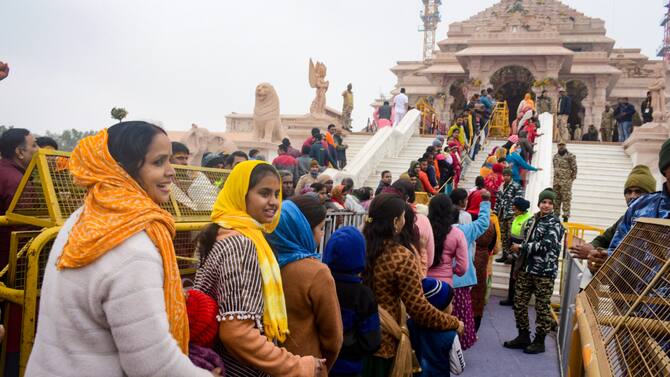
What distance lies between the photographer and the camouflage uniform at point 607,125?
22.4 meters

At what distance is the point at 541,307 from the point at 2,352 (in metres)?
4.92

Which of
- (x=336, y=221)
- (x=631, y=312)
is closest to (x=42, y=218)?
(x=336, y=221)

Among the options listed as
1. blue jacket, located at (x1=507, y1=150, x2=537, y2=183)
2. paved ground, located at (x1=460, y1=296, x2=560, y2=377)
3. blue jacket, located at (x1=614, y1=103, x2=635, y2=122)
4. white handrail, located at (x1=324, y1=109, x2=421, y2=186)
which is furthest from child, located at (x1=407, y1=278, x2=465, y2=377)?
blue jacket, located at (x1=614, y1=103, x2=635, y2=122)

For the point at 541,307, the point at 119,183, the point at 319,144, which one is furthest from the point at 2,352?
the point at 319,144

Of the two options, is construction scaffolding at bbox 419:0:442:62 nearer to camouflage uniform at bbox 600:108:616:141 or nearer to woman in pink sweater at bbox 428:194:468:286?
camouflage uniform at bbox 600:108:616:141

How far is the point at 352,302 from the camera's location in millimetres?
2750

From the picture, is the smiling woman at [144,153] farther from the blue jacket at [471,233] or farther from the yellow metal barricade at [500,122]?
the yellow metal barricade at [500,122]

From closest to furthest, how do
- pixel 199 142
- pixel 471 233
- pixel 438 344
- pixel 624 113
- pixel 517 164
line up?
pixel 438 344, pixel 471 233, pixel 517 164, pixel 199 142, pixel 624 113

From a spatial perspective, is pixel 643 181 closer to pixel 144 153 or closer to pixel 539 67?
pixel 144 153

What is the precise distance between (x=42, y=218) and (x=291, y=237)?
148cm

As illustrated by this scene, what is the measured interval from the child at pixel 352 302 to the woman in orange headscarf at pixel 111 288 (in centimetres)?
121

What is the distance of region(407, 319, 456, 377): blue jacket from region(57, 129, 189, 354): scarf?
2197mm

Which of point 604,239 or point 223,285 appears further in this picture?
point 604,239

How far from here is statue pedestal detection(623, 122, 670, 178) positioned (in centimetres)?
1384
